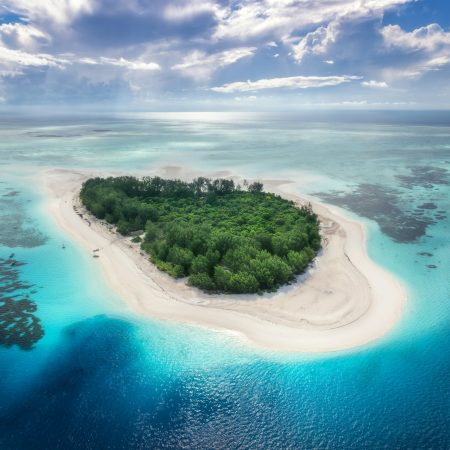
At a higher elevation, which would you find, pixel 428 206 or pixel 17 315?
pixel 428 206

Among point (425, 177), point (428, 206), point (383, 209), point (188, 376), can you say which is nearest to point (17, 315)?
point (188, 376)

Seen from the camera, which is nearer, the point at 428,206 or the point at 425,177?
the point at 428,206

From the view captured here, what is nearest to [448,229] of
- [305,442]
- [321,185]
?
[321,185]

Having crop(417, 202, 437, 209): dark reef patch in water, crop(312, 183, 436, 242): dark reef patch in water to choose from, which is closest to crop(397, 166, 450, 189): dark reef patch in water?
crop(312, 183, 436, 242): dark reef patch in water

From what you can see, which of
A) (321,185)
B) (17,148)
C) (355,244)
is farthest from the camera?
(17,148)

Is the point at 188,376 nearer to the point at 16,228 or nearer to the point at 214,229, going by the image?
the point at 214,229

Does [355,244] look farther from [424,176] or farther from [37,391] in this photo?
[424,176]

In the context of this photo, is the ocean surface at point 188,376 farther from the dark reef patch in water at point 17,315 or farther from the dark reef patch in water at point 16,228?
the dark reef patch in water at point 16,228
